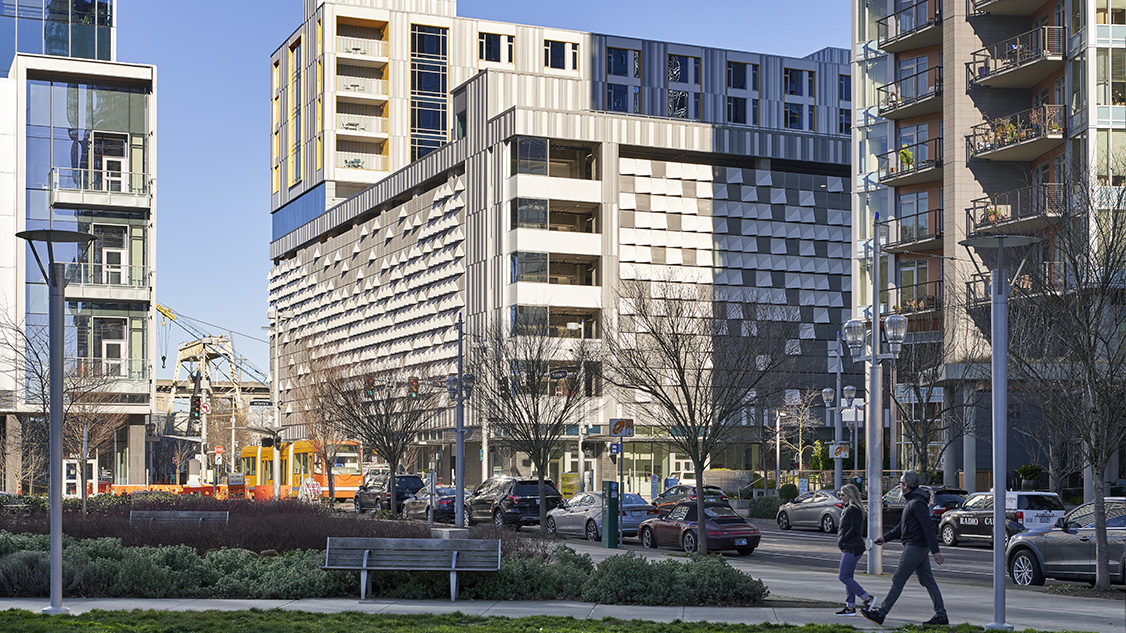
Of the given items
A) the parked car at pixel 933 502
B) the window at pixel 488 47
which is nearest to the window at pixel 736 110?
the window at pixel 488 47

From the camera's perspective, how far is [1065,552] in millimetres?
22094

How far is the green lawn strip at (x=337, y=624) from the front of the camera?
1391cm

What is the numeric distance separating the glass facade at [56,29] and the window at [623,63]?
166ft

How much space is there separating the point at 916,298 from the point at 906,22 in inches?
497

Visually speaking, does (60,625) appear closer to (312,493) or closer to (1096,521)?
(1096,521)

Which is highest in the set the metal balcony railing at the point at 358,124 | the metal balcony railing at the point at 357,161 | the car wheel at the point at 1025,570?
the metal balcony railing at the point at 358,124

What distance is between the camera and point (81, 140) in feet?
181

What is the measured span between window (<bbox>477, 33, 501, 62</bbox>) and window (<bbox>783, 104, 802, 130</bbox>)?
24.7m

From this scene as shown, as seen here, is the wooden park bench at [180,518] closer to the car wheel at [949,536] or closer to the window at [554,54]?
the car wheel at [949,536]

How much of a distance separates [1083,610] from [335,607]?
10.3m

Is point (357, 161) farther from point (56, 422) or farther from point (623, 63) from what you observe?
point (56, 422)

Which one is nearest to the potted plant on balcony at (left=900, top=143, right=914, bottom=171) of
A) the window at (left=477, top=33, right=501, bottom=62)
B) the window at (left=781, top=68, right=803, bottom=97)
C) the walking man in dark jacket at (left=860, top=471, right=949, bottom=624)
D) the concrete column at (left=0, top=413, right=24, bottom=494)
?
the concrete column at (left=0, top=413, right=24, bottom=494)

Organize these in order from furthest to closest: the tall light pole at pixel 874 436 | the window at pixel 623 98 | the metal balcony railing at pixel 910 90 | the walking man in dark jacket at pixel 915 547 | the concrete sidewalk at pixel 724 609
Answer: the window at pixel 623 98 → the metal balcony railing at pixel 910 90 → the tall light pole at pixel 874 436 → the concrete sidewalk at pixel 724 609 → the walking man in dark jacket at pixel 915 547

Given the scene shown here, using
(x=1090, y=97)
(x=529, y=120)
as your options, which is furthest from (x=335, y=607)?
(x=529, y=120)
